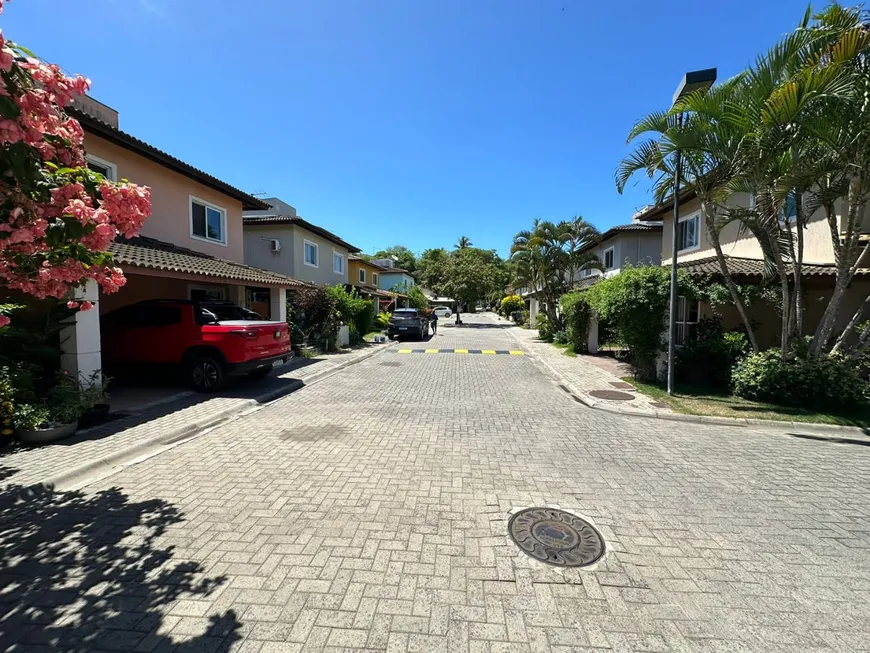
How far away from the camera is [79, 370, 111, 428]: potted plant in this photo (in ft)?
19.8

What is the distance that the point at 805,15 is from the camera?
23.2ft

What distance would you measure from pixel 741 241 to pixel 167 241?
1904 centimetres

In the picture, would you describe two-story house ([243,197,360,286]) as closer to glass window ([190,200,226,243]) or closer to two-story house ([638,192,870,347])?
glass window ([190,200,226,243])

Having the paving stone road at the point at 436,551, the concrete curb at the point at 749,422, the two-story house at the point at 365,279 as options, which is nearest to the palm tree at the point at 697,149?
the concrete curb at the point at 749,422

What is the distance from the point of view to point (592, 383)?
33.8ft

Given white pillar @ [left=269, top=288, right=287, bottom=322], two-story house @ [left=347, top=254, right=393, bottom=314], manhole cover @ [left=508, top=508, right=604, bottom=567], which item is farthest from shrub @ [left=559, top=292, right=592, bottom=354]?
two-story house @ [left=347, top=254, right=393, bottom=314]

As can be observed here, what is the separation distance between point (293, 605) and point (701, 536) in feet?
11.2

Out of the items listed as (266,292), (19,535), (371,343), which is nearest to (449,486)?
(19,535)

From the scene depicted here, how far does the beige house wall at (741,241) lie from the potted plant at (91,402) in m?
12.8

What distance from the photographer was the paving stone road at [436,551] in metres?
2.39

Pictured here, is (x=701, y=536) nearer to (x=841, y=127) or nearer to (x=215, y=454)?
(x=215, y=454)

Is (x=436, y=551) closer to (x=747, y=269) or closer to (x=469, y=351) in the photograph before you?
(x=747, y=269)

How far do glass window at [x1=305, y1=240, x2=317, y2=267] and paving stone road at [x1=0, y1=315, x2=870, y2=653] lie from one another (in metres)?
16.2

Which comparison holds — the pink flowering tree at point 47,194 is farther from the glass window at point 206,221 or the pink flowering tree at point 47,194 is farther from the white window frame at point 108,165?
the glass window at point 206,221
